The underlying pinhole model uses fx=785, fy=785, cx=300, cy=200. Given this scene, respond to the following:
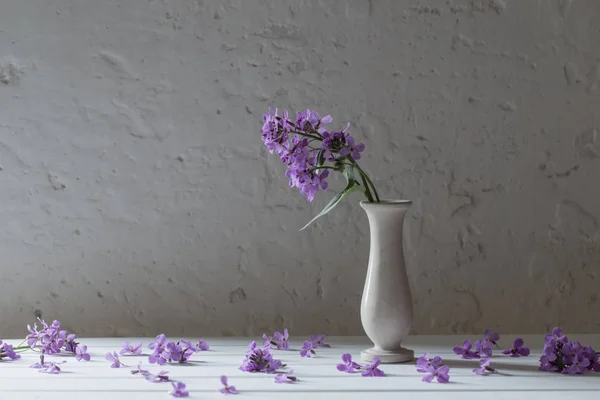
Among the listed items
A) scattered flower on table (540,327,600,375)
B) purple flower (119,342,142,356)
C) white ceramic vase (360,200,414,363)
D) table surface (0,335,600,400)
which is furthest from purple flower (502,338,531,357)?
purple flower (119,342,142,356)

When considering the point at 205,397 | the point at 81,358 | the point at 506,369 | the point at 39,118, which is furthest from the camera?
the point at 39,118

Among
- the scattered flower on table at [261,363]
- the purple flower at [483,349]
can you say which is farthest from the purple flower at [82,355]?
the purple flower at [483,349]

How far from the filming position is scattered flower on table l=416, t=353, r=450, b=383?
120 cm

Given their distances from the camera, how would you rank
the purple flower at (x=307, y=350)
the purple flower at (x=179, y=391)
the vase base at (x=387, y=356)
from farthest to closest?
1. the purple flower at (x=307, y=350)
2. the vase base at (x=387, y=356)
3. the purple flower at (x=179, y=391)

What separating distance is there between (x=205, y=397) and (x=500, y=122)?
0.96 metres

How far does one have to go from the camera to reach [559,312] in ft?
5.77

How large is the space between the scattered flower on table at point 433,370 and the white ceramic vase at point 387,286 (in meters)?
0.06

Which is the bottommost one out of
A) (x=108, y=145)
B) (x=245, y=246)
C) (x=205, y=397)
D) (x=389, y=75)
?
(x=205, y=397)

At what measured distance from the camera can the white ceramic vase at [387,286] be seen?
4.24ft

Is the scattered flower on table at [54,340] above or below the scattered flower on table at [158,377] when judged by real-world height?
above

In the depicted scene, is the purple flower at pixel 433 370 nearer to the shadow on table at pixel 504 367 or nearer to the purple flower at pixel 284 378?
the shadow on table at pixel 504 367

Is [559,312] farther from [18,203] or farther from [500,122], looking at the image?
[18,203]

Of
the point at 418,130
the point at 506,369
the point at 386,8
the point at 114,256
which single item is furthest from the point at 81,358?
the point at 386,8

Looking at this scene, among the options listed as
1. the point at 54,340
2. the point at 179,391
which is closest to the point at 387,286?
the point at 179,391
